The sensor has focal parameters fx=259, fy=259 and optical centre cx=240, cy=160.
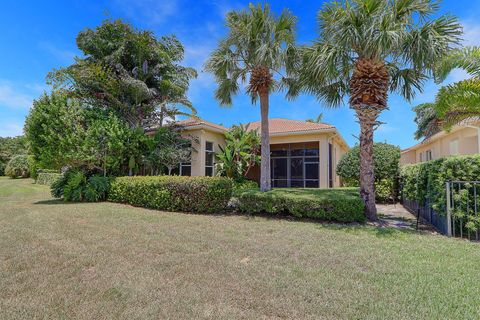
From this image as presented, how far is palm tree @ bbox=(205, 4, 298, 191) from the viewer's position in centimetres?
1084

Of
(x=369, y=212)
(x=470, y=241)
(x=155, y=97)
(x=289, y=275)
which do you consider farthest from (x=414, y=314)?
(x=155, y=97)

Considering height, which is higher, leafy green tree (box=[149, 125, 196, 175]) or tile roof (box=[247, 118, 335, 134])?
tile roof (box=[247, 118, 335, 134])

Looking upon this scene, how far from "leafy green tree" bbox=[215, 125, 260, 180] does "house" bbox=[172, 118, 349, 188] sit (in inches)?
32.1

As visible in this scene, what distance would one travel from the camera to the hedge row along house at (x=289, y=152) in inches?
664

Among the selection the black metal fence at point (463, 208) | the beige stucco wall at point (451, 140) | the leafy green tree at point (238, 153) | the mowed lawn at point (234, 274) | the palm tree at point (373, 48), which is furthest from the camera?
the leafy green tree at point (238, 153)

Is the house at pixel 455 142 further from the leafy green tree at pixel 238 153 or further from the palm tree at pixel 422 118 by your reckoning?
the leafy green tree at pixel 238 153

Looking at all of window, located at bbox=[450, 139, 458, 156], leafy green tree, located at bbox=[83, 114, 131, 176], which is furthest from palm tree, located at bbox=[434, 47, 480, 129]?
leafy green tree, located at bbox=[83, 114, 131, 176]

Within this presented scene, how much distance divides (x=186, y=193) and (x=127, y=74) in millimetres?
9242

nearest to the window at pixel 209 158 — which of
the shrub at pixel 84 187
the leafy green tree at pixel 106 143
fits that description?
the leafy green tree at pixel 106 143

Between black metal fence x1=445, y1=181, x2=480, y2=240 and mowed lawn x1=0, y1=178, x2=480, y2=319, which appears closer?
mowed lawn x1=0, y1=178, x2=480, y2=319

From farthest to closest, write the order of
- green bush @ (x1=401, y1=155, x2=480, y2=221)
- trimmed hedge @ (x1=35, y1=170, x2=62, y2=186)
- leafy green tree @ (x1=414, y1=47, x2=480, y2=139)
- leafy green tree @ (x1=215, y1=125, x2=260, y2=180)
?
1. trimmed hedge @ (x1=35, y1=170, x2=62, y2=186)
2. leafy green tree @ (x1=215, y1=125, x2=260, y2=180)
3. leafy green tree @ (x1=414, y1=47, x2=480, y2=139)
4. green bush @ (x1=401, y1=155, x2=480, y2=221)

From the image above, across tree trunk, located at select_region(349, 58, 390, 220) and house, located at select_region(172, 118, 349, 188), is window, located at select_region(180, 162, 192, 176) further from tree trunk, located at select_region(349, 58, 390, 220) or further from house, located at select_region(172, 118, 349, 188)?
tree trunk, located at select_region(349, 58, 390, 220)

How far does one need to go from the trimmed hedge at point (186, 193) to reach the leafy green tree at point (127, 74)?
634cm

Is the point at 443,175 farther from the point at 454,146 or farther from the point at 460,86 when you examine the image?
the point at 454,146
